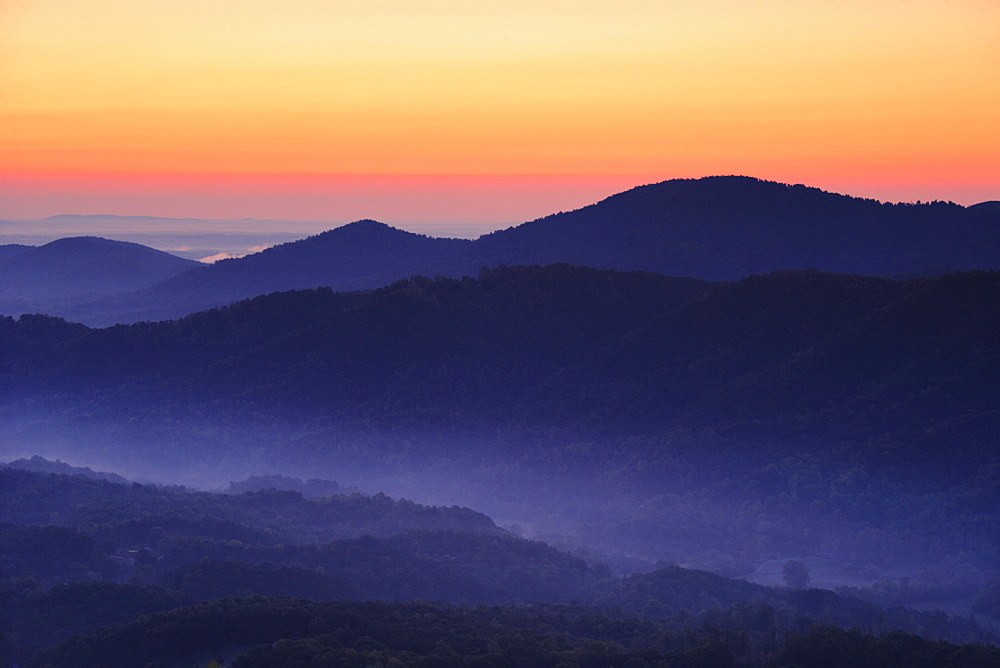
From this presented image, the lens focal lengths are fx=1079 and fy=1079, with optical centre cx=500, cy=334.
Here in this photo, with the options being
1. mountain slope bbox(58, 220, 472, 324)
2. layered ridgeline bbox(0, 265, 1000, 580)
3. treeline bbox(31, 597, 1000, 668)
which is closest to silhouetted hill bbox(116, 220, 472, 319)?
mountain slope bbox(58, 220, 472, 324)

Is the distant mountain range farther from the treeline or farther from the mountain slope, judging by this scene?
the mountain slope

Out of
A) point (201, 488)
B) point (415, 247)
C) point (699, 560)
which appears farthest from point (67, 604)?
point (415, 247)

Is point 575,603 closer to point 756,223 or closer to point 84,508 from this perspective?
point 84,508

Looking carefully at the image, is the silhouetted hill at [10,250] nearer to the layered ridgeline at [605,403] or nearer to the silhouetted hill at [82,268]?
the silhouetted hill at [82,268]

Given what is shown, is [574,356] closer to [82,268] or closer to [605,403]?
[605,403]

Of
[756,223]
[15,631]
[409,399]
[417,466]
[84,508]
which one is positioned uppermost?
[756,223]

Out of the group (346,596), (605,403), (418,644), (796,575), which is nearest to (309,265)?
(605,403)
